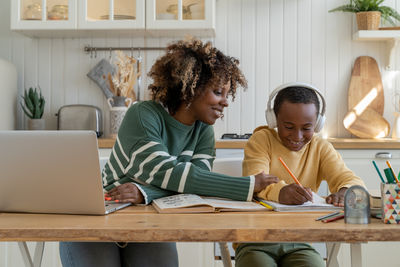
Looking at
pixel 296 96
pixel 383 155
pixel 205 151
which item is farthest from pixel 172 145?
pixel 383 155

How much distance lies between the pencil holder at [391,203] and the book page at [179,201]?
1.26ft

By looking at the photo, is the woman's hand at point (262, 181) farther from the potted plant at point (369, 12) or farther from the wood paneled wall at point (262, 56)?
the potted plant at point (369, 12)

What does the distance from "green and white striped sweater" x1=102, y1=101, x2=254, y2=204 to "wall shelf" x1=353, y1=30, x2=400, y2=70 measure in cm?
197

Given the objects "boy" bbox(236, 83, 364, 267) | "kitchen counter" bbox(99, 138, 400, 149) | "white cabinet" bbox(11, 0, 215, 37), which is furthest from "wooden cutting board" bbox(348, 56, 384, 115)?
"boy" bbox(236, 83, 364, 267)

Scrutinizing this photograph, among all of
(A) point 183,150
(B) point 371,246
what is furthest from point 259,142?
(B) point 371,246

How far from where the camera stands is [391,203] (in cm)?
100

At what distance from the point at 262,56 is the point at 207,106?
2021mm

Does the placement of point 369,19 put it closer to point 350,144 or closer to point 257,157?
point 350,144

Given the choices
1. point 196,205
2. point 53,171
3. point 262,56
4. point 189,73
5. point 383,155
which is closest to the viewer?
point 53,171

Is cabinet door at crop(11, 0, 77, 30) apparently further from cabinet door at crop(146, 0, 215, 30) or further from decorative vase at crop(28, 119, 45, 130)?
decorative vase at crop(28, 119, 45, 130)

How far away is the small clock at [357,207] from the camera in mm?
998

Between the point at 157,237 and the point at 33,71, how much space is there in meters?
2.89

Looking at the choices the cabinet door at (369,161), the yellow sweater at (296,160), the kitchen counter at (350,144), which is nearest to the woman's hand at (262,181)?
the yellow sweater at (296,160)

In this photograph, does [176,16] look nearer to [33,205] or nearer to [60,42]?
[60,42]
